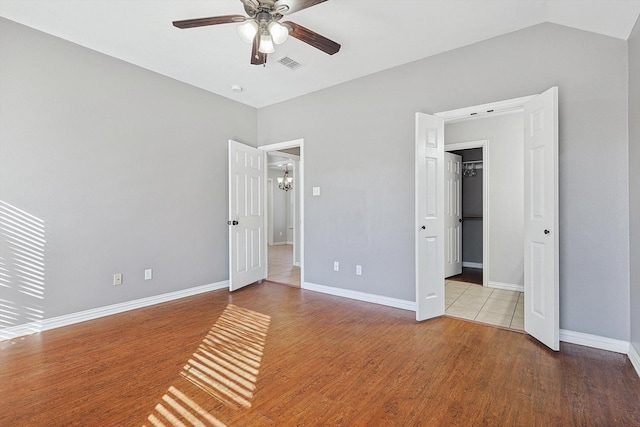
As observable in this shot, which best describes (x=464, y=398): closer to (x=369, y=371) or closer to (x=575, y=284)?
(x=369, y=371)

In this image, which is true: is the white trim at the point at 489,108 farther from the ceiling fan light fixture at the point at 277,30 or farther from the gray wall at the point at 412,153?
the ceiling fan light fixture at the point at 277,30

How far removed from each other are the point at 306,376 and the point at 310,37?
2.52 metres

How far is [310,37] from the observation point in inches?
93.0

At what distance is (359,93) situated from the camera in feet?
12.8

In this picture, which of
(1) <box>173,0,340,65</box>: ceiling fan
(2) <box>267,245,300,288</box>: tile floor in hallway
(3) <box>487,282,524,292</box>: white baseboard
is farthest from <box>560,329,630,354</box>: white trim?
(1) <box>173,0,340,65</box>: ceiling fan

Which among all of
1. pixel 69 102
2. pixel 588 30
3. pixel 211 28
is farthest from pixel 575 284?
pixel 69 102

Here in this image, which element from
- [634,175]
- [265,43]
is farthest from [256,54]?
[634,175]

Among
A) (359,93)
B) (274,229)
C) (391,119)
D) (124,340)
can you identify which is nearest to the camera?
(124,340)

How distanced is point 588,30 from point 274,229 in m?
8.74

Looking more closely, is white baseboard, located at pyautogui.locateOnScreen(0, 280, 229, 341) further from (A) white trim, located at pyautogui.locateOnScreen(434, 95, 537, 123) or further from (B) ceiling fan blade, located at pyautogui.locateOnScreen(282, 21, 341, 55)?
(A) white trim, located at pyautogui.locateOnScreen(434, 95, 537, 123)

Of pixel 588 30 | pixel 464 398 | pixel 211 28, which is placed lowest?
pixel 464 398

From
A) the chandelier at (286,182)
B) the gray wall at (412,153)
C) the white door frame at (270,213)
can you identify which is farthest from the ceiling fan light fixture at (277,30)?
the white door frame at (270,213)

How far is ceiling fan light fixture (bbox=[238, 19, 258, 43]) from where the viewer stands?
7.19 ft

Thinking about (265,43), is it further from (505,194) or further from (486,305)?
(505,194)
